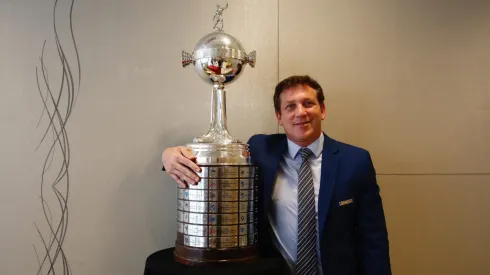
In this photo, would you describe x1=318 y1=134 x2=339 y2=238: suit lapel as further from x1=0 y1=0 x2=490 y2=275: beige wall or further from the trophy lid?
the trophy lid

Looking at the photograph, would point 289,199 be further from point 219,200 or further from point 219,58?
point 219,58

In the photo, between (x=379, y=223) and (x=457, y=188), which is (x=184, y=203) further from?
(x=457, y=188)

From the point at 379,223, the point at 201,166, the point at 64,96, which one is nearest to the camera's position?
the point at 201,166

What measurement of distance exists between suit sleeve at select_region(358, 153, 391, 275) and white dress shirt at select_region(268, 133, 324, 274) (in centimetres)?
16

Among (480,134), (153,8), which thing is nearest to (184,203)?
(153,8)

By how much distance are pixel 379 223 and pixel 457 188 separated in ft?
1.96

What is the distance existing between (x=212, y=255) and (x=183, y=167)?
267 mm

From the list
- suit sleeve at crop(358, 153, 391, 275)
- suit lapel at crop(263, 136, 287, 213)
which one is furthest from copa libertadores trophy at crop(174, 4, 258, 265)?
suit sleeve at crop(358, 153, 391, 275)

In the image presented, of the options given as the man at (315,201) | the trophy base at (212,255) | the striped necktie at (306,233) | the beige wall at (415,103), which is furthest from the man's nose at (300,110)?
the trophy base at (212,255)

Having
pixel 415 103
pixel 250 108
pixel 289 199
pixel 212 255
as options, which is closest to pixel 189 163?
pixel 212 255

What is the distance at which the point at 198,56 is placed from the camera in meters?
1.27

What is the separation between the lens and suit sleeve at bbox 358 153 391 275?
1367mm

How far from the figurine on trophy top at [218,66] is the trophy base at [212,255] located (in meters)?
0.32

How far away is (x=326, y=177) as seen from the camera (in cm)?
138
